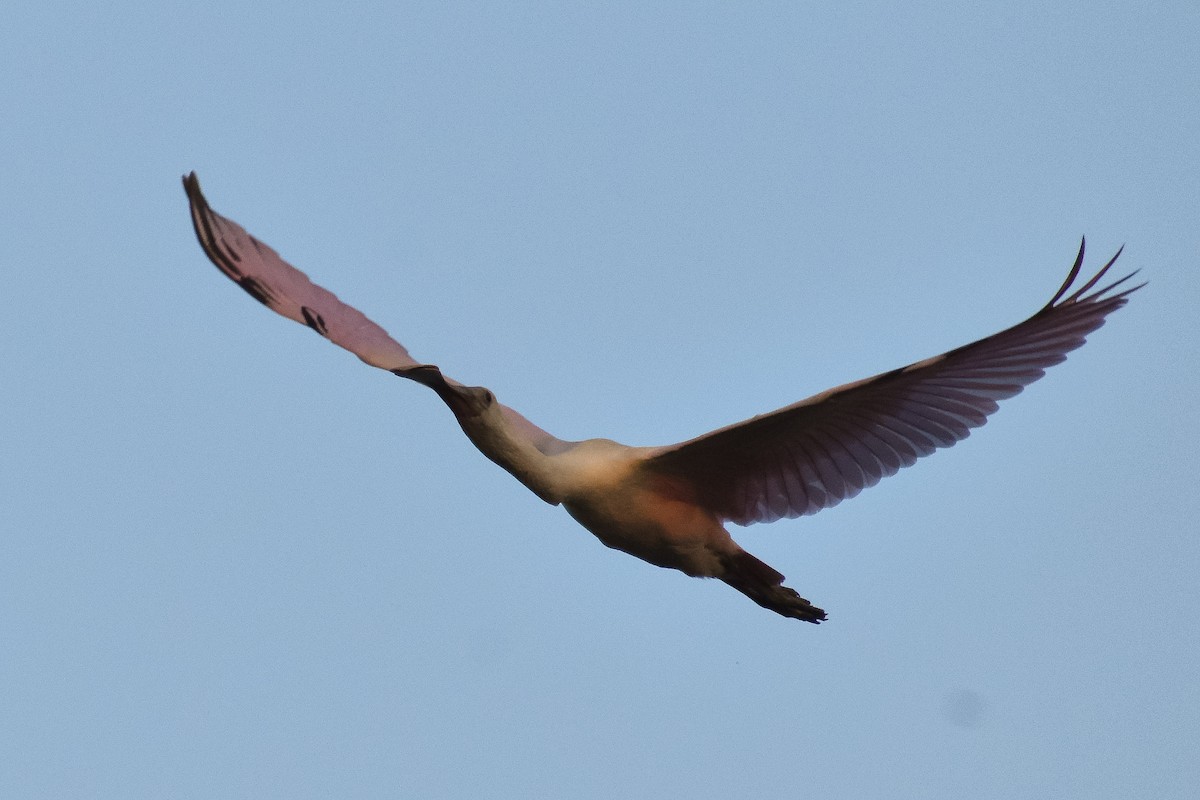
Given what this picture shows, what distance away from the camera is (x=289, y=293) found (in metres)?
8.66

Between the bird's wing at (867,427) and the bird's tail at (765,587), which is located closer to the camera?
the bird's wing at (867,427)

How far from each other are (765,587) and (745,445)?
0.76 meters

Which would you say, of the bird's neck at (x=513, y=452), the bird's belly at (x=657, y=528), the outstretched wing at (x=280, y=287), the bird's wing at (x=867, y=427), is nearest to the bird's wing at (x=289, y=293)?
the outstretched wing at (x=280, y=287)

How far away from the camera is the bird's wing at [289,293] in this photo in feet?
26.9

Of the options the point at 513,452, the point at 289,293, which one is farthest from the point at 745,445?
the point at 289,293

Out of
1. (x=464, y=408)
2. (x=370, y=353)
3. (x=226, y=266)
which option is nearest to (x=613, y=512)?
(x=464, y=408)

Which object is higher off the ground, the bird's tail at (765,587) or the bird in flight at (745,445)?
the bird in flight at (745,445)

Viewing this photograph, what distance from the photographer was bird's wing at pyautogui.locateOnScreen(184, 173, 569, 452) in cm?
820

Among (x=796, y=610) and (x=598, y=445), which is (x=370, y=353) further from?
(x=796, y=610)

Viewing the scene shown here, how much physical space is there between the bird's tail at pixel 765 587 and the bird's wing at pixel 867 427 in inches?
10.6

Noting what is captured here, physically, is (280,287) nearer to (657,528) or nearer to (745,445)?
(657,528)

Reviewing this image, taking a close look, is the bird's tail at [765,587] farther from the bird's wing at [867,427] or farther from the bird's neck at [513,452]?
the bird's neck at [513,452]

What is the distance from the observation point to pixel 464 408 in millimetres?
7699

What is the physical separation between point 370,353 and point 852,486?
7.73 feet
